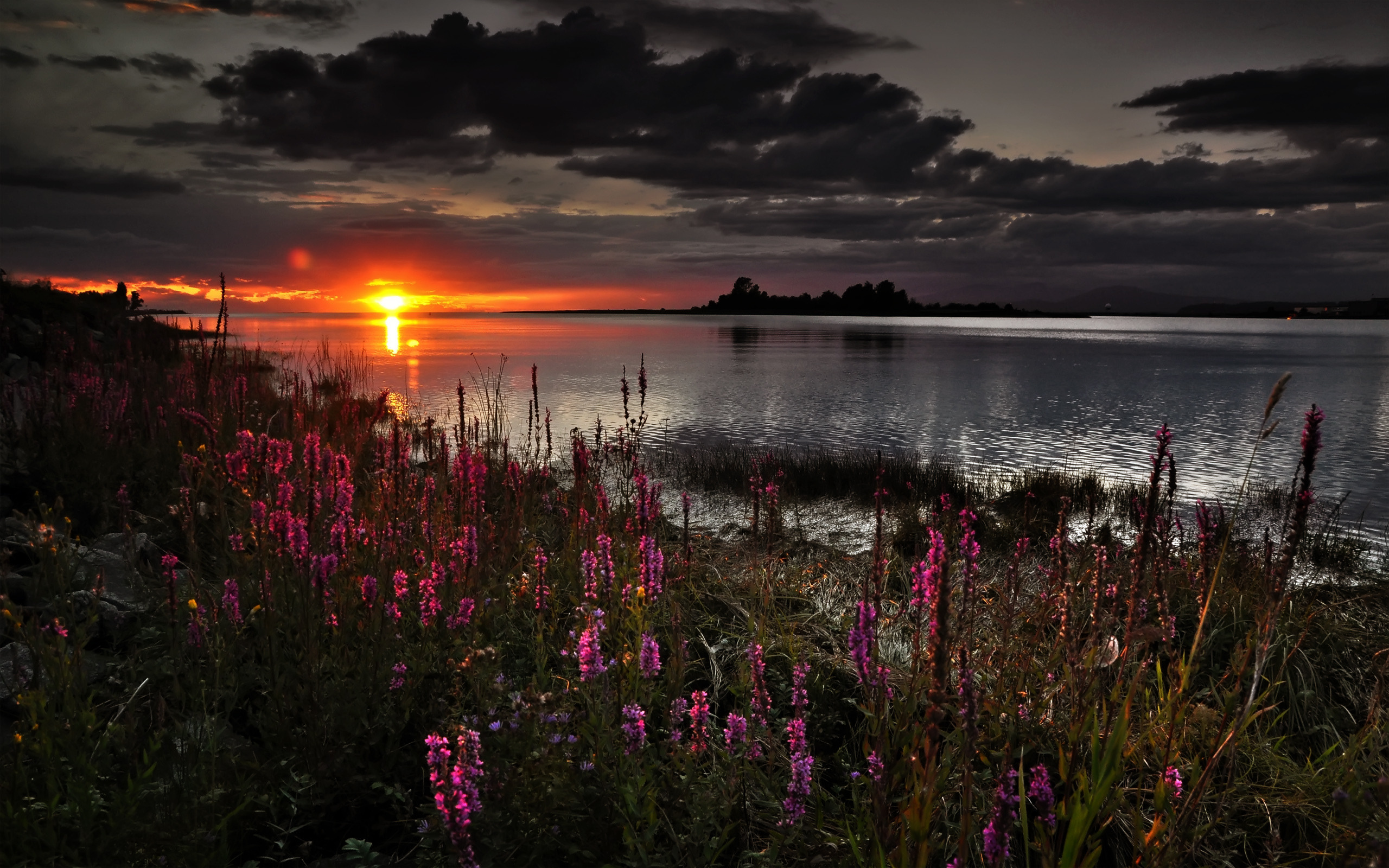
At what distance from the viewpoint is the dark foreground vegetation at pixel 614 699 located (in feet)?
7.95

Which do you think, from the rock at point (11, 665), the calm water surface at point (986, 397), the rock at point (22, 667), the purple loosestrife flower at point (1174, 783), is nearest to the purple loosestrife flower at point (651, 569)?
the purple loosestrife flower at point (1174, 783)

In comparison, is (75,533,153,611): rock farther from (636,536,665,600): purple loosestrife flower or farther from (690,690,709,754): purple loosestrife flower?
(690,690,709,754): purple loosestrife flower

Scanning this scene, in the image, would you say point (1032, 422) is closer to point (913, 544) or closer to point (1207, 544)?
point (913, 544)

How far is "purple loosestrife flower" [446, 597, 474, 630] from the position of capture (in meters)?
3.56

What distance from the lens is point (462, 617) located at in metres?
3.58

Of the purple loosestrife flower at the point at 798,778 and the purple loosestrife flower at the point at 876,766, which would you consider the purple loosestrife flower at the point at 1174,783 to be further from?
the purple loosestrife flower at the point at 798,778

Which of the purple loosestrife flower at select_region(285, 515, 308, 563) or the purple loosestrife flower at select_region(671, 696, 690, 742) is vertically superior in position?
the purple loosestrife flower at select_region(285, 515, 308, 563)

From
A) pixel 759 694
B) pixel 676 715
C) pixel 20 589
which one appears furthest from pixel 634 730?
pixel 20 589

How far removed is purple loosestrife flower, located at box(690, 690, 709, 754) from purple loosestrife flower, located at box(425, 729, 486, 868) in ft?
2.88

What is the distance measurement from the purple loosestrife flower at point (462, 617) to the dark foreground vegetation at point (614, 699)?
0.10 metres

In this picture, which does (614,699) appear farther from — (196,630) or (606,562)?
(196,630)

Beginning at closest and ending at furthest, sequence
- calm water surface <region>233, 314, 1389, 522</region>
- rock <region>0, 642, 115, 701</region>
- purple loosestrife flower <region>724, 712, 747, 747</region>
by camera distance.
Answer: purple loosestrife flower <region>724, 712, 747, 747</region> < rock <region>0, 642, 115, 701</region> < calm water surface <region>233, 314, 1389, 522</region>

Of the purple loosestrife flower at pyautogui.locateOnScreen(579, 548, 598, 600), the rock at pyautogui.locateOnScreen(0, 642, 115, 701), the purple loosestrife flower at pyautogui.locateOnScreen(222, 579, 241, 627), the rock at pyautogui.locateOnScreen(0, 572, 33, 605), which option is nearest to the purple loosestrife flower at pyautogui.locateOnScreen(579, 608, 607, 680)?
the purple loosestrife flower at pyautogui.locateOnScreen(579, 548, 598, 600)

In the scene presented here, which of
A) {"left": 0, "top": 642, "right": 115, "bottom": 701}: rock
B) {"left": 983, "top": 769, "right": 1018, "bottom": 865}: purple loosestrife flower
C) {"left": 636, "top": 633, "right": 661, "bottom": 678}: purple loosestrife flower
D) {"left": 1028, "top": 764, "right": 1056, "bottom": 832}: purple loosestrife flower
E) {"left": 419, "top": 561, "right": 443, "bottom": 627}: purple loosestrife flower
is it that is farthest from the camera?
{"left": 419, "top": 561, "right": 443, "bottom": 627}: purple loosestrife flower
